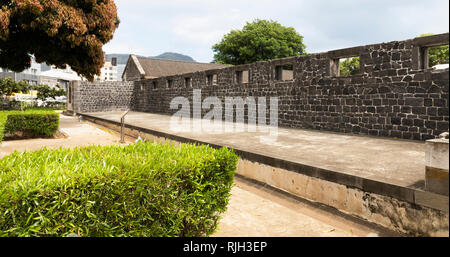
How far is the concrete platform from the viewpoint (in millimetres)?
2766

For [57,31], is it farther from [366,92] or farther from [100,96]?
[100,96]

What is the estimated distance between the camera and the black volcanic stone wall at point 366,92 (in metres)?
6.51

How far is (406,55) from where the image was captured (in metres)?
Answer: 6.88

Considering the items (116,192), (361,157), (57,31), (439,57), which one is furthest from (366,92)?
(57,31)

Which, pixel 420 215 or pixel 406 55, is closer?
pixel 420 215

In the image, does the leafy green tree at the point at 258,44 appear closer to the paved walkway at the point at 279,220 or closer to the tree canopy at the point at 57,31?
the tree canopy at the point at 57,31

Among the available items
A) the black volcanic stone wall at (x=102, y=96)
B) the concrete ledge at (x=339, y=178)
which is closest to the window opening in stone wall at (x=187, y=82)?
the black volcanic stone wall at (x=102, y=96)

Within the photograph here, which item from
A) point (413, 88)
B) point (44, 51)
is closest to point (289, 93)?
point (413, 88)

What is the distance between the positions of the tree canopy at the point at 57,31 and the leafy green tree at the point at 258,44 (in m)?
25.3

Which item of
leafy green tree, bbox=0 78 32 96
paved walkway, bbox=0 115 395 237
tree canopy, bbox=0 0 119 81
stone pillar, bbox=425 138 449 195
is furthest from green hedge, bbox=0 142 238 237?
leafy green tree, bbox=0 78 32 96

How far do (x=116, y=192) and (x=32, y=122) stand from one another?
353 inches

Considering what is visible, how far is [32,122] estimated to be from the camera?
29.5ft
